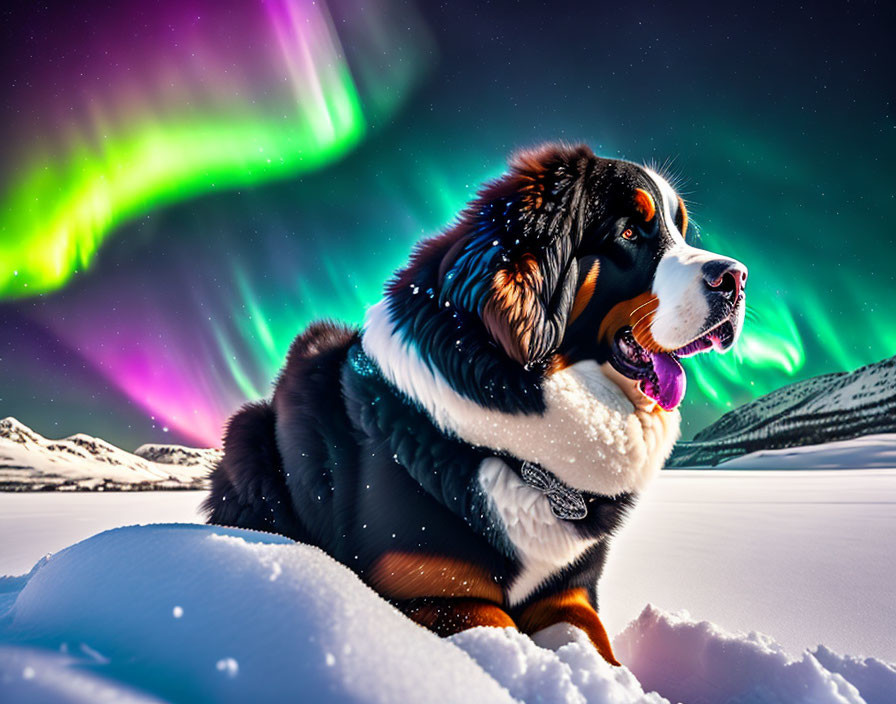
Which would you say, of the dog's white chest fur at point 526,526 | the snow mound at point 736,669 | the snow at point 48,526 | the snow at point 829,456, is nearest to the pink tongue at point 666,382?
the dog's white chest fur at point 526,526

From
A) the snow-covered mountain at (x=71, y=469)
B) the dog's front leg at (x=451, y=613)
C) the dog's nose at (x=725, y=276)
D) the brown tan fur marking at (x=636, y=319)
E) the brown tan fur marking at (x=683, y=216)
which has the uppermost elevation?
the brown tan fur marking at (x=683, y=216)

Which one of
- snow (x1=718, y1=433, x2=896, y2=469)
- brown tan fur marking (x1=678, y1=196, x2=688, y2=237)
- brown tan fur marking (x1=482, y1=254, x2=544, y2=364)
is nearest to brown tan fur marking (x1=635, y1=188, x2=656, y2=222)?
brown tan fur marking (x1=678, y1=196, x2=688, y2=237)

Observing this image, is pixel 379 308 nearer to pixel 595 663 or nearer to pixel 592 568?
pixel 592 568

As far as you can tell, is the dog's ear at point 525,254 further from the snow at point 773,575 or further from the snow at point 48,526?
the snow at point 48,526

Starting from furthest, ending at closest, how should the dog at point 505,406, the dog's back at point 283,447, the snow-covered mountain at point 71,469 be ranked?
the snow-covered mountain at point 71,469 → the dog's back at point 283,447 → the dog at point 505,406

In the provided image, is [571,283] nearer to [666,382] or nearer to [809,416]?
[666,382]

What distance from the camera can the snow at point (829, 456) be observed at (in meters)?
21.6

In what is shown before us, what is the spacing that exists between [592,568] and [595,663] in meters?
0.93

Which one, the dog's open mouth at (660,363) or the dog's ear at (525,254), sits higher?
the dog's ear at (525,254)

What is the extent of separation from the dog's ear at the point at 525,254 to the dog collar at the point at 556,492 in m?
0.35

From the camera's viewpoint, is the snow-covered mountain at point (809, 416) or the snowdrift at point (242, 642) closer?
the snowdrift at point (242, 642)

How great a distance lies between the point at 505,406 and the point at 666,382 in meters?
0.66

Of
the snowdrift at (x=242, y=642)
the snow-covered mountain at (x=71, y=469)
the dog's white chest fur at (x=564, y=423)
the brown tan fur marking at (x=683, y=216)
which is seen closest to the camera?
the snowdrift at (x=242, y=642)

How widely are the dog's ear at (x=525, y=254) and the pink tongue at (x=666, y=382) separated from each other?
383mm
